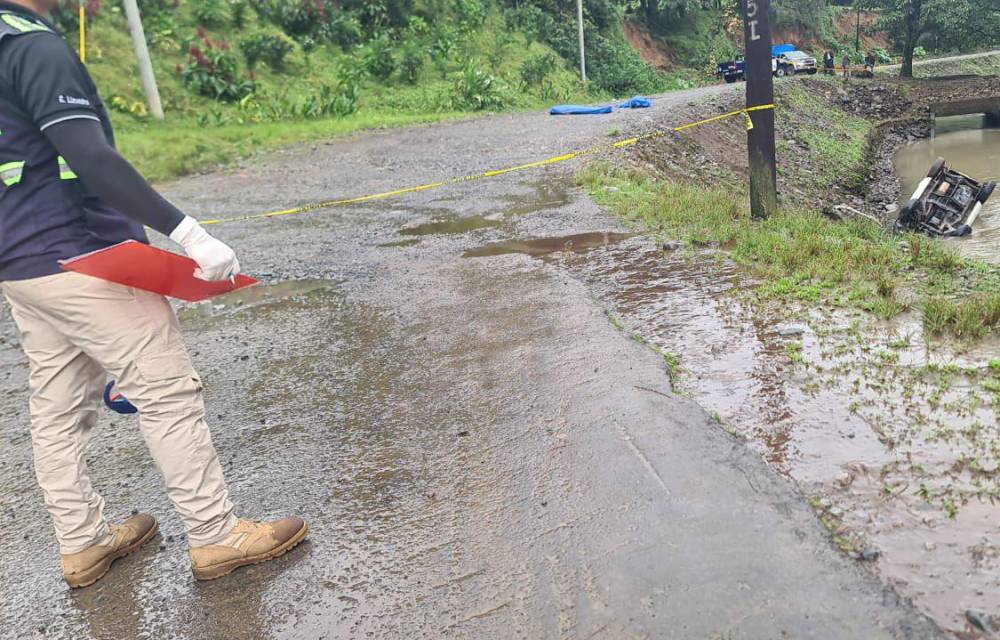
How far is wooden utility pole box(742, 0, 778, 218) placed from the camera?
6980mm

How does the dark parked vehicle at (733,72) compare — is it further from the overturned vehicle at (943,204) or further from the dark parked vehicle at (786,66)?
the overturned vehicle at (943,204)

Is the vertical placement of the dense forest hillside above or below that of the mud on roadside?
above

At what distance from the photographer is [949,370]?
3791 mm

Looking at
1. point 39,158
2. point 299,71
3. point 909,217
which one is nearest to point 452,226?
point 39,158

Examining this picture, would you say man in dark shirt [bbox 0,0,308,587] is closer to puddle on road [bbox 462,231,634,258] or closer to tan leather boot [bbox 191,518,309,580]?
tan leather boot [bbox 191,518,309,580]

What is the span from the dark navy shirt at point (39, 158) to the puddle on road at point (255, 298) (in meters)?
3.68

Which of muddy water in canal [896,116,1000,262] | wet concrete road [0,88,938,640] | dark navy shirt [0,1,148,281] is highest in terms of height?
dark navy shirt [0,1,148,281]

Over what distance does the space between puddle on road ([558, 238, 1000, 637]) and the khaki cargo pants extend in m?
2.27

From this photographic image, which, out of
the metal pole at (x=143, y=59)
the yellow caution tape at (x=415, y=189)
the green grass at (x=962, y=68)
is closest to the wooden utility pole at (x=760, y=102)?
the yellow caution tape at (x=415, y=189)

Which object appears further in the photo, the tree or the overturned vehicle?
the tree

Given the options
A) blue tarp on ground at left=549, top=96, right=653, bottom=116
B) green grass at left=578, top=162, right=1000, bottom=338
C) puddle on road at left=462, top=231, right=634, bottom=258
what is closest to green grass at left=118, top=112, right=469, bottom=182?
blue tarp on ground at left=549, top=96, right=653, bottom=116

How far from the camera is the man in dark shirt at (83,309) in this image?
235 centimetres

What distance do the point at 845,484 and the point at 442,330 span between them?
115 inches

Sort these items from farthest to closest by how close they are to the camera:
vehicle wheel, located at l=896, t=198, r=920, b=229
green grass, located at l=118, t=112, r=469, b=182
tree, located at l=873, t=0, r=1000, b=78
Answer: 1. tree, located at l=873, t=0, r=1000, b=78
2. green grass, located at l=118, t=112, r=469, b=182
3. vehicle wheel, located at l=896, t=198, r=920, b=229
